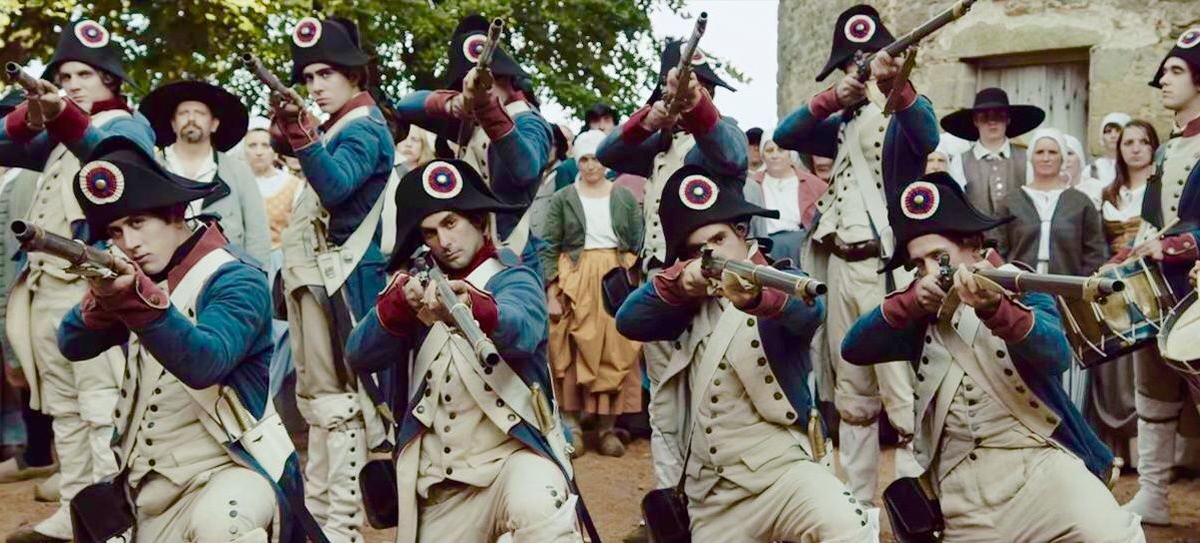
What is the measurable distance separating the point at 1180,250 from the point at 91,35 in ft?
16.6

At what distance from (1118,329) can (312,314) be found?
344 cm

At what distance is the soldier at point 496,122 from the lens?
21.2 feet

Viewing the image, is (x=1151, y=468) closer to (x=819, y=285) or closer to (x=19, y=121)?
(x=819, y=285)

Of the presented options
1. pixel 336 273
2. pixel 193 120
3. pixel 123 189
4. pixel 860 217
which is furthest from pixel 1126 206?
pixel 123 189

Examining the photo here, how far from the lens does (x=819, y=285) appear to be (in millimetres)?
4707

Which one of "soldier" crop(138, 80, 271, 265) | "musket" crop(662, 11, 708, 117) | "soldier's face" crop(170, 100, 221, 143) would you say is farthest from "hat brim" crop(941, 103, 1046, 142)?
"soldier's face" crop(170, 100, 221, 143)

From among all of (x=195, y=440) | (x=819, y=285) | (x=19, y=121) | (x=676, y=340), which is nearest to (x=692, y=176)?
(x=676, y=340)

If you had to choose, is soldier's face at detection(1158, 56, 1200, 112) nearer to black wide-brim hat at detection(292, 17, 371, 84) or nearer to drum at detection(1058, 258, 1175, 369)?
drum at detection(1058, 258, 1175, 369)

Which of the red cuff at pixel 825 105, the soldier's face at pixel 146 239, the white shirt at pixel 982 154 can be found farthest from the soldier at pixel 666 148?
the white shirt at pixel 982 154

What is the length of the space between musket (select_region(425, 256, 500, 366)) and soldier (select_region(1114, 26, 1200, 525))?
10.8 feet

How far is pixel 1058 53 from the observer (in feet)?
39.5

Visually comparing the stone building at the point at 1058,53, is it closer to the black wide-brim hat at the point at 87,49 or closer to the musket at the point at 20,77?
the black wide-brim hat at the point at 87,49

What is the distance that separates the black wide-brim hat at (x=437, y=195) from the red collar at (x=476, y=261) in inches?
6.1

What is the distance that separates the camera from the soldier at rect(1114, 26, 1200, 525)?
24.3ft
